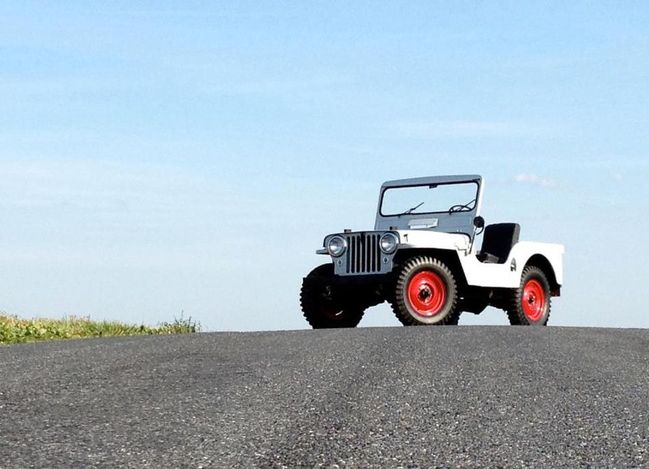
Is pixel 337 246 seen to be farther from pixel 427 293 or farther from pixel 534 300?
pixel 534 300

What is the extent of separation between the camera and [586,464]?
5.19m

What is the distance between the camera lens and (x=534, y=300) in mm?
17109

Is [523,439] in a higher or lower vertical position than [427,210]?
lower

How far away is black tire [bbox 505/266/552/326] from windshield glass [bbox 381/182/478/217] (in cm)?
157

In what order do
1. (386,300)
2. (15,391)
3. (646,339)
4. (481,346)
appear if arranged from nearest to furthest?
(15,391) → (481,346) → (646,339) → (386,300)

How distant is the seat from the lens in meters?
16.2

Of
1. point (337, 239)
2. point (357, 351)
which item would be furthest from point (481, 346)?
point (337, 239)

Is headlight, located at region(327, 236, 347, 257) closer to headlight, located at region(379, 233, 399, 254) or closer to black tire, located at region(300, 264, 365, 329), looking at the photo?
black tire, located at region(300, 264, 365, 329)

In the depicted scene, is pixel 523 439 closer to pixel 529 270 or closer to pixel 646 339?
pixel 646 339

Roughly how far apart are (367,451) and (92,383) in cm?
308

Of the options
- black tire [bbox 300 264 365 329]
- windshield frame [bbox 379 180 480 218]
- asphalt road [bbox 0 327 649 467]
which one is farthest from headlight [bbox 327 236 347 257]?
asphalt road [bbox 0 327 649 467]

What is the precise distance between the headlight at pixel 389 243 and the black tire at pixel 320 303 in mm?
1272

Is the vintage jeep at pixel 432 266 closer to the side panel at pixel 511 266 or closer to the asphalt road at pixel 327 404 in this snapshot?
the side panel at pixel 511 266

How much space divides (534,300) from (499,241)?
4.23ft
